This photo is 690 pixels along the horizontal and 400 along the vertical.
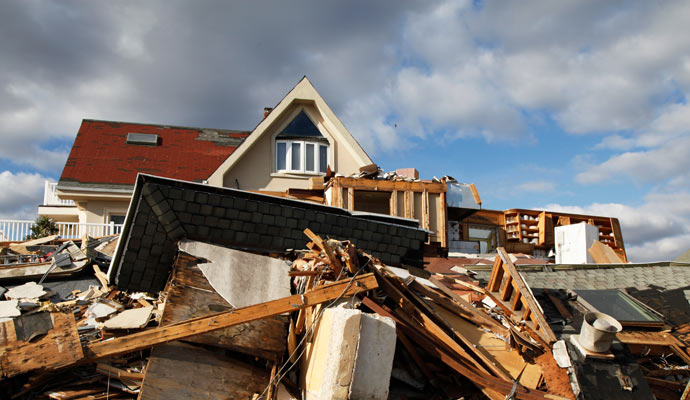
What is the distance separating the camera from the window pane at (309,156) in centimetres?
1892

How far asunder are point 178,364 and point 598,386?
16.6ft

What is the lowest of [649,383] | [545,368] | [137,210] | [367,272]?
[649,383]

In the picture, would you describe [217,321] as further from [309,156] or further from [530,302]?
[309,156]

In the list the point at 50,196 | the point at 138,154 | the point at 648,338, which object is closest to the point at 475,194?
the point at 648,338

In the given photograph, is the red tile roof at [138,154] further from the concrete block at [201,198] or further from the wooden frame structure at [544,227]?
the wooden frame structure at [544,227]

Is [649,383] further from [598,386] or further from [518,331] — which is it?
[518,331]

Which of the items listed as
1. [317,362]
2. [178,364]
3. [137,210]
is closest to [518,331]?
[317,362]

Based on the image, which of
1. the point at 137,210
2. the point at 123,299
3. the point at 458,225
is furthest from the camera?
the point at 458,225

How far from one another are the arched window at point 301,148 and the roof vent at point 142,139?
5.84 m

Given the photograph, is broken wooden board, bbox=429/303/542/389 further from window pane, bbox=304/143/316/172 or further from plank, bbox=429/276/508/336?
window pane, bbox=304/143/316/172

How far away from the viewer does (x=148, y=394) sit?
16.1 feet

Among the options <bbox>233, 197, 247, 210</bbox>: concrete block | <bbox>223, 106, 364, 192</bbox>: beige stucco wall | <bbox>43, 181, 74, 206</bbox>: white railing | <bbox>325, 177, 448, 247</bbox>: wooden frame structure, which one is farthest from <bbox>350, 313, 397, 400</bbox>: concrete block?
<bbox>43, 181, 74, 206</bbox>: white railing

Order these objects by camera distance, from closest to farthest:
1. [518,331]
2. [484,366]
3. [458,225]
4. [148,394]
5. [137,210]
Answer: [148,394], [484,366], [518,331], [137,210], [458,225]

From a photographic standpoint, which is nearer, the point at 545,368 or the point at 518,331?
the point at 545,368
